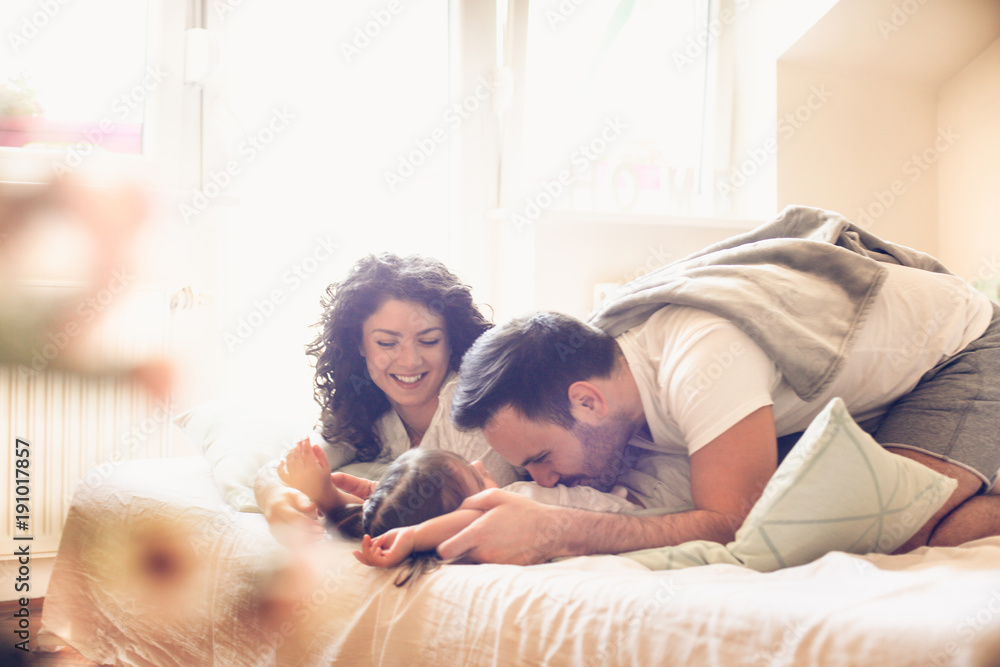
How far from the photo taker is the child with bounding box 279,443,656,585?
3.56 feet

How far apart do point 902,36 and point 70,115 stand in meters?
3.28

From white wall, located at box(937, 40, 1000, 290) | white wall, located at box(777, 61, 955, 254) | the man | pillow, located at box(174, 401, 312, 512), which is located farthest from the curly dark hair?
white wall, located at box(937, 40, 1000, 290)

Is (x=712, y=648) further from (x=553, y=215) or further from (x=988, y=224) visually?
(x=988, y=224)

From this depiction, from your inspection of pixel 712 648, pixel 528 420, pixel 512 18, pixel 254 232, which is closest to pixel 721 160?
pixel 512 18

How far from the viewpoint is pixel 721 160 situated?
3.07 meters

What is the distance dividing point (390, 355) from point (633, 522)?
0.73 metres

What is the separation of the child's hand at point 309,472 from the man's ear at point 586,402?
1.43ft

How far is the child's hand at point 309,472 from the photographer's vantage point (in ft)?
4.28

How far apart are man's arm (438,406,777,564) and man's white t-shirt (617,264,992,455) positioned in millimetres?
36

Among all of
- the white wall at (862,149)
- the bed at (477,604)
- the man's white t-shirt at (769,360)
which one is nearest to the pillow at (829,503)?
the bed at (477,604)

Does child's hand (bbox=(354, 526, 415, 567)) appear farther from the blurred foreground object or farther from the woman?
the blurred foreground object

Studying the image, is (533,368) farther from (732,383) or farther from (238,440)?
(238,440)

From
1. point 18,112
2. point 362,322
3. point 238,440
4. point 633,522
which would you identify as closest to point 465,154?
point 362,322

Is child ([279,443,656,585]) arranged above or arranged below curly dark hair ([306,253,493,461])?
below
